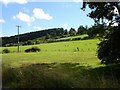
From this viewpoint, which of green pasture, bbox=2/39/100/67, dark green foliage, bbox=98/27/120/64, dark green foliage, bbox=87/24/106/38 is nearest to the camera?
dark green foliage, bbox=98/27/120/64

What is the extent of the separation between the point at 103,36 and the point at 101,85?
42.6ft

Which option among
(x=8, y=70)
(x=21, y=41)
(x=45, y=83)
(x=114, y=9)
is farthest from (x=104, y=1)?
(x=21, y=41)

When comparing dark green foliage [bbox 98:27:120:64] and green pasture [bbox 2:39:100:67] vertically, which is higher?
dark green foliage [bbox 98:27:120:64]

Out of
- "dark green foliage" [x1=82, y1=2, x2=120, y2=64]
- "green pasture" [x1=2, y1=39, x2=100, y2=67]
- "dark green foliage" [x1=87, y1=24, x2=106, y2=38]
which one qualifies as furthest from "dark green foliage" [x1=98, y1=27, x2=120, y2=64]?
"green pasture" [x1=2, y1=39, x2=100, y2=67]

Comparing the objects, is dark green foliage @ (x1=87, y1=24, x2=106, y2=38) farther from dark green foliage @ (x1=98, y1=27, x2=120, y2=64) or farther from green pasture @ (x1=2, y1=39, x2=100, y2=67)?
green pasture @ (x1=2, y1=39, x2=100, y2=67)

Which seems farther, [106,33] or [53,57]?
[53,57]

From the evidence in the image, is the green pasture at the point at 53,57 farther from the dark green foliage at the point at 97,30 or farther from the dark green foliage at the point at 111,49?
the dark green foliage at the point at 111,49

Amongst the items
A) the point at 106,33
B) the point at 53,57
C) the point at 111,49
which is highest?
the point at 106,33

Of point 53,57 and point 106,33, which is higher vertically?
point 106,33

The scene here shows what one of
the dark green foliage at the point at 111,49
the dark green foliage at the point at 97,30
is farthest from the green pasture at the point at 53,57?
the dark green foliage at the point at 111,49

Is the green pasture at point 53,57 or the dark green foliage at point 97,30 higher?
the dark green foliage at point 97,30

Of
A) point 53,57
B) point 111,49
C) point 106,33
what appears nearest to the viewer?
point 111,49

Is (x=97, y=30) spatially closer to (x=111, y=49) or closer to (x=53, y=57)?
(x=111, y=49)

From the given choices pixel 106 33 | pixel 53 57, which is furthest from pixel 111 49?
pixel 53 57
